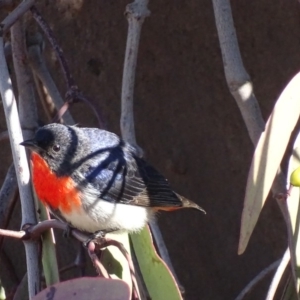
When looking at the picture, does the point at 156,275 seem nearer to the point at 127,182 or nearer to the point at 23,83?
the point at 127,182

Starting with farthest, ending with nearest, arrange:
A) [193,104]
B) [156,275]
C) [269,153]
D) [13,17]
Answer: [193,104] < [13,17] < [156,275] < [269,153]

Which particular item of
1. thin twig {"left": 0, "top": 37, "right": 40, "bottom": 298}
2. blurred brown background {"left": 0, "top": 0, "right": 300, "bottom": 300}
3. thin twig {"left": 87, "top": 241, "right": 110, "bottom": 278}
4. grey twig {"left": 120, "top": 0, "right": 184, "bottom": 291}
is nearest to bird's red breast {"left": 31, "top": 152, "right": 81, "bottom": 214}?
grey twig {"left": 120, "top": 0, "right": 184, "bottom": 291}

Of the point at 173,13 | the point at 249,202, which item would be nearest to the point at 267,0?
the point at 173,13

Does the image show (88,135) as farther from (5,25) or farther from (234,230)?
(234,230)

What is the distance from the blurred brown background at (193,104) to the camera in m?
3.11

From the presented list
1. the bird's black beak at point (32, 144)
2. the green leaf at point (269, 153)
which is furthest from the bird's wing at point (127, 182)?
the green leaf at point (269, 153)

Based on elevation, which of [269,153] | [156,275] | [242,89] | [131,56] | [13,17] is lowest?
[156,275]

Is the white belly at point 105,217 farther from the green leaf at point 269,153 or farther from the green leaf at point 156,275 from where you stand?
the green leaf at point 269,153

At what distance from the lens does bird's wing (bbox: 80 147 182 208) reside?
8.07ft

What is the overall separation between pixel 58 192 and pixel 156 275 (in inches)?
24.8

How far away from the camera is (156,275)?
188 centimetres

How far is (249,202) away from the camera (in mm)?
1635

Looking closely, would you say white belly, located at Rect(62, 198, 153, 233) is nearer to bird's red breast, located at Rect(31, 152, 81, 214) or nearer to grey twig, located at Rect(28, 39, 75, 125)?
bird's red breast, located at Rect(31, 152, 81, 214)

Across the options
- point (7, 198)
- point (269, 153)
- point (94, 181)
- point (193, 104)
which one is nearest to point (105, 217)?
point (94, 181)
